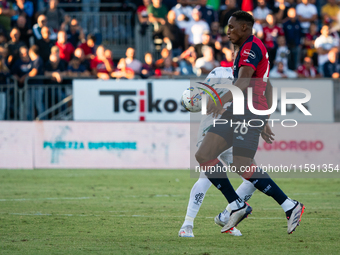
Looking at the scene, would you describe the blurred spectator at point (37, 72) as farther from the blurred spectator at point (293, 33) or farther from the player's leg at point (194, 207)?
the player's leg at point (194, 207)

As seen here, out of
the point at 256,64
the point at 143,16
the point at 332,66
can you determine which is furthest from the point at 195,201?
the point at 143,16

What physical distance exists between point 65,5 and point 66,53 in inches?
144

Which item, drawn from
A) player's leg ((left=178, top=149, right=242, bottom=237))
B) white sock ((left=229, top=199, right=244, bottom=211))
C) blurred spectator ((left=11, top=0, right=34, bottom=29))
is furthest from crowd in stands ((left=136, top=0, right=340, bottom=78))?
white sock ((left=229, top=199, right=244, bottom=211))

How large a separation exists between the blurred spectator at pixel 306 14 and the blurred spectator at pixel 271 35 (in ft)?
3.70

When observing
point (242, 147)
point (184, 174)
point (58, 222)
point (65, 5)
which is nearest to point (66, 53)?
point (65, 5)

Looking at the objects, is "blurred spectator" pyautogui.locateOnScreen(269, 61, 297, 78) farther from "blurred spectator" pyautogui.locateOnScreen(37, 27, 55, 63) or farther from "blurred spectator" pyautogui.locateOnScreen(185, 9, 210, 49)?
"blurred spectator" pyautogui.locateOnScreen(37, 27, 55, 63)

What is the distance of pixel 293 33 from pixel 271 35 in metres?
0.99

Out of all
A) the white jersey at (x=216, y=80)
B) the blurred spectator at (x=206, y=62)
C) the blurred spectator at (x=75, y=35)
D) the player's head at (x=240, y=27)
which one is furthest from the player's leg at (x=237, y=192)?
the blurred spectator at (x=75, y=35)

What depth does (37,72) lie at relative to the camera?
50.0 feet

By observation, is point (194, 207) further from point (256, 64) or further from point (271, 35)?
point (271, 35)

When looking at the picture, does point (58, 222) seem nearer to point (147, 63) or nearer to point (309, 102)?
point (309, 102)

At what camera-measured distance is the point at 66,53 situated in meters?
16.6

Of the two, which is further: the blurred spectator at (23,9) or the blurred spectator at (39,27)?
the blurred spectator at (23,9)

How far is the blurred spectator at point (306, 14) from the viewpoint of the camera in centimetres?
1923
